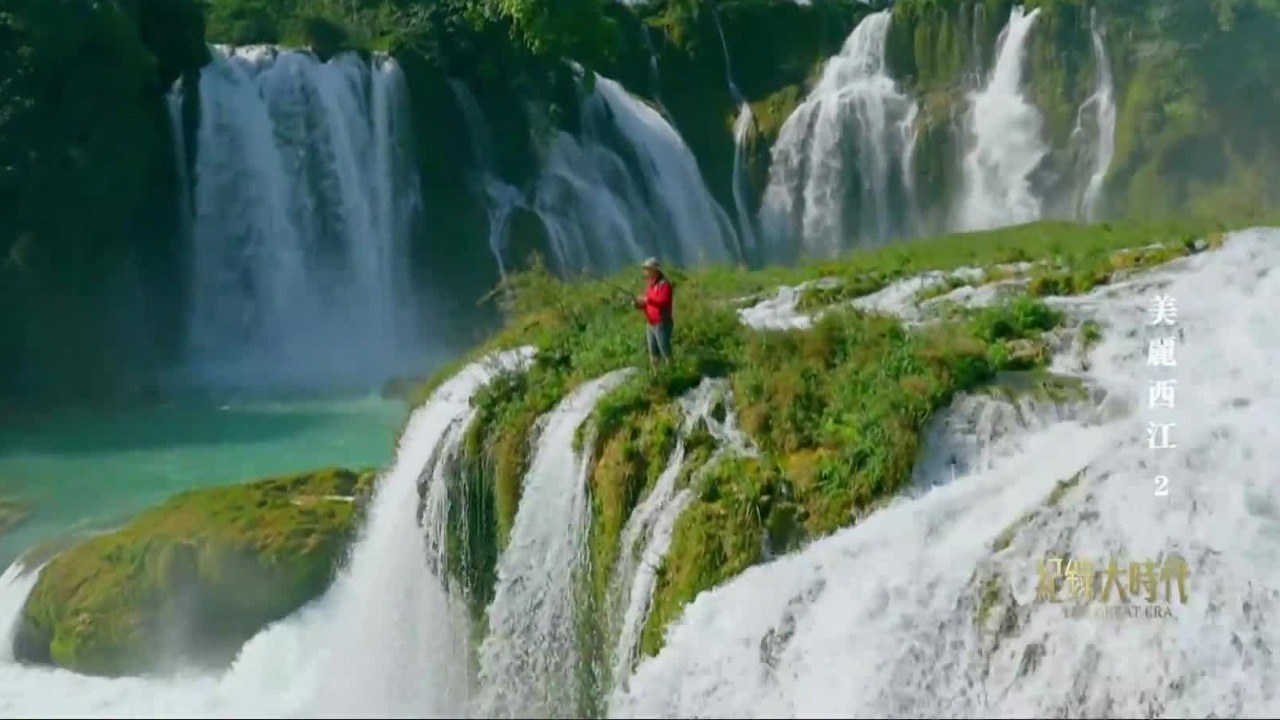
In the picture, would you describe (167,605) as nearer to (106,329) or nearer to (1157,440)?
(1157,440)

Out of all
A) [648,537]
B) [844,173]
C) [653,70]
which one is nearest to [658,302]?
[648,537]

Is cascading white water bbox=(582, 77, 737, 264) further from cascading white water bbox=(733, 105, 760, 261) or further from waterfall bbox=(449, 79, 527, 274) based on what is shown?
waterfall bbox=(449, 79, 527, 274)

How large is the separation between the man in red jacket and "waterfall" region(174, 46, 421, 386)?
12974 mm

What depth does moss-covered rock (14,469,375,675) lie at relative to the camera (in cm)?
1071

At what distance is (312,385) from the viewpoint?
Result: 20469 mm

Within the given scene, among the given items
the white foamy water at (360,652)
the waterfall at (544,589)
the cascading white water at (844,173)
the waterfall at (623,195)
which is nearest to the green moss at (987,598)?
the waterfall at (544,589)

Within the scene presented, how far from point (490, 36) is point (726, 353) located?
60.1 feet

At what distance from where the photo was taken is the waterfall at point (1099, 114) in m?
26.4

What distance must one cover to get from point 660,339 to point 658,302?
0.96 ft

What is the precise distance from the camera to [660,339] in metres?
9.15

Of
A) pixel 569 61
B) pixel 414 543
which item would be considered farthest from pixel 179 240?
pixel 414 543

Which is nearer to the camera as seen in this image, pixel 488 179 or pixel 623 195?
pixel 488 179

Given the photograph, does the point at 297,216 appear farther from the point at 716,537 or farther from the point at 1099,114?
the point at 716,537

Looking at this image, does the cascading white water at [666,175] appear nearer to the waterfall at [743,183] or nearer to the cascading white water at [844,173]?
the waterfall at [743,183]
